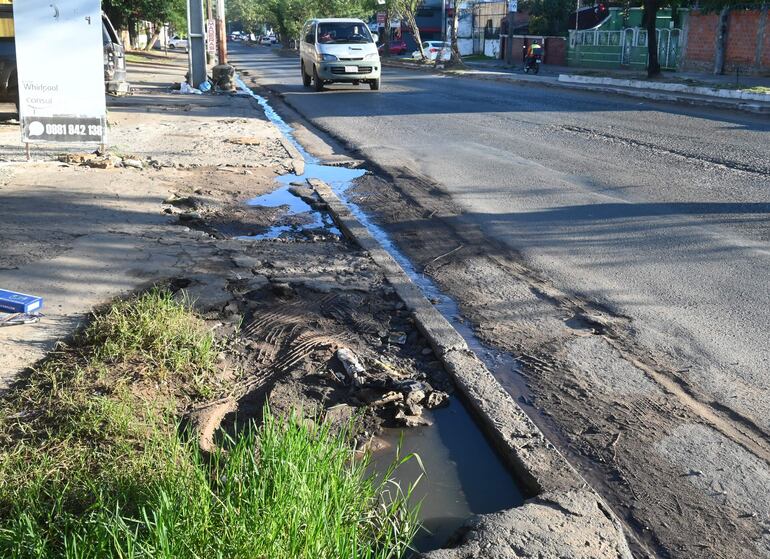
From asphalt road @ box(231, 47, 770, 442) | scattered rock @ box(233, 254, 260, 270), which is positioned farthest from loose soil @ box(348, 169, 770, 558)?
scattered rock @ box(233, 254, 260, 270)

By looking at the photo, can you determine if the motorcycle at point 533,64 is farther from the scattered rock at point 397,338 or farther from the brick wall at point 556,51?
the scattered rock at point 397,338

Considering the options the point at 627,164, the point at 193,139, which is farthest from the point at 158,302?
the point at 193,139

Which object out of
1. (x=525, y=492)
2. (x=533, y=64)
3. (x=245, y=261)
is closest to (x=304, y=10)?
(x=533, y=64)

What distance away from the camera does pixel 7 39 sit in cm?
1309

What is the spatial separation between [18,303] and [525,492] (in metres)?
3.22

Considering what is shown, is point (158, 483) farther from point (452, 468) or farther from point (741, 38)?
point (741, 38)

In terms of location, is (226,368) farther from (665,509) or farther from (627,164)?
(627,164)

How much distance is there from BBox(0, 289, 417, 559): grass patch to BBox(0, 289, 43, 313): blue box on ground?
890 millimetres

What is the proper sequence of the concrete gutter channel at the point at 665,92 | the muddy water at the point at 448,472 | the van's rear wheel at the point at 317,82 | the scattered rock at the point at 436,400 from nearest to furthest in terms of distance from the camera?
the muddy water at the point at 448,472 < the scattered rock at the point at 436,400 < the concrete gutter channel at the point at 665,92 < the van's rear wheel at the point at 317,82

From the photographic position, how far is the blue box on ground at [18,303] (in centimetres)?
495

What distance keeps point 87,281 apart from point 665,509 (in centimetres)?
411

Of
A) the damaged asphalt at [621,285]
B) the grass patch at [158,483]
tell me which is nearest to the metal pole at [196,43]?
the damaged asphalt at [621,285]

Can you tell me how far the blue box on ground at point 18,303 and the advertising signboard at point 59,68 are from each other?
18.8 ft

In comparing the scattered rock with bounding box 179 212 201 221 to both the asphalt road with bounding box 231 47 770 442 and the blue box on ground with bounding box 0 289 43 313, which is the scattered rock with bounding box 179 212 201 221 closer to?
the asphalt road with bounding box 231 47 770 442
